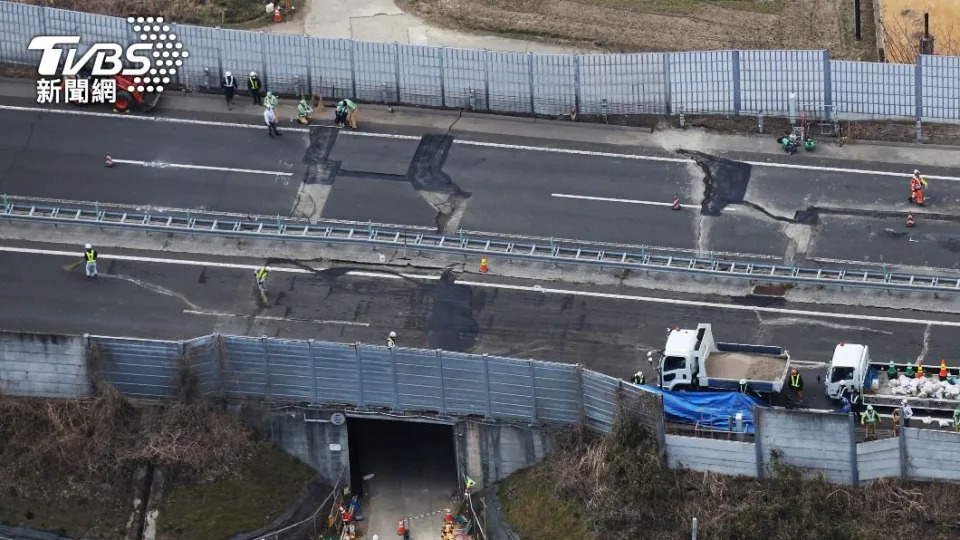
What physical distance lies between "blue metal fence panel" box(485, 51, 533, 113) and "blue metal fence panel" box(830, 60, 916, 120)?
42.5 ft

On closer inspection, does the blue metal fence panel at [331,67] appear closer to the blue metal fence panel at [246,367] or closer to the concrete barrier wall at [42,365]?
the blue metal fence panel at [246,367]

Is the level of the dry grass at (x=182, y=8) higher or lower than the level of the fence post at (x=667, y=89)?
higher

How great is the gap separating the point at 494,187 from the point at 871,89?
54.1 feet

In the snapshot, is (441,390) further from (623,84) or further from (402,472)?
(623,84)

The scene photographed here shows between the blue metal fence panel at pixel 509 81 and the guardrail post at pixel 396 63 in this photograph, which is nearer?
the blue metal fence panel at pixel 509 81

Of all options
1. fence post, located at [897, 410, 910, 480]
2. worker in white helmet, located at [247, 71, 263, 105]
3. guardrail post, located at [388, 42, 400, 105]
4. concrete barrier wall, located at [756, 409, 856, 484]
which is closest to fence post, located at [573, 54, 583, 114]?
guardrail post, located at [388, 42, 400, 105]

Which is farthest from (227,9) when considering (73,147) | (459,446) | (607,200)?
(459,446)

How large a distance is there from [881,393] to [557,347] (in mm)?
12650

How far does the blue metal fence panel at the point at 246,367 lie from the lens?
300ft

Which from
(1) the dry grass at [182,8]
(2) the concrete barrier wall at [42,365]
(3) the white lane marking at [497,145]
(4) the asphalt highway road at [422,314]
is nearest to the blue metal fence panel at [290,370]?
(4) the asphalt highway road at [422,314]

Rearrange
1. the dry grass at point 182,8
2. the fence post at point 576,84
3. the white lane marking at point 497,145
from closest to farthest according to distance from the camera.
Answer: the white lane marking at point 497,145 → the fence post at point 576,84 → the dry grass at point 182,8

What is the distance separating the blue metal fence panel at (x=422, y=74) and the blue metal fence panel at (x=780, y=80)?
42.6ft

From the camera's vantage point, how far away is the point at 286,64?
107 m

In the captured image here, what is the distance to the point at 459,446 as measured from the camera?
92.1 metres
